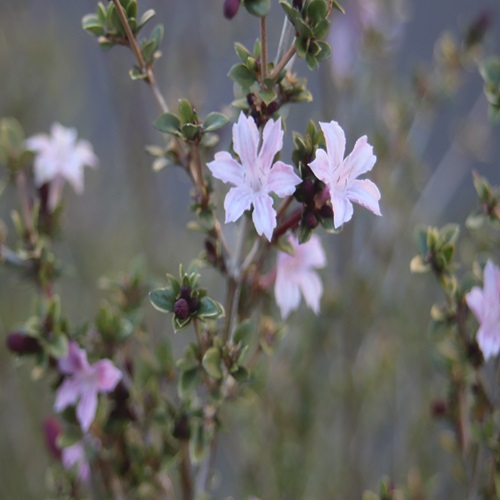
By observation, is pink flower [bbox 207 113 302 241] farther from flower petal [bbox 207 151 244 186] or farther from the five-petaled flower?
the five-petaled flower

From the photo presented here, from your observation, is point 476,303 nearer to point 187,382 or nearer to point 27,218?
point 187,382

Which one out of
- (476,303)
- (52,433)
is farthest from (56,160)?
(476,303)

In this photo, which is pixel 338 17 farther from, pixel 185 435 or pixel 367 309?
pixel 185 435

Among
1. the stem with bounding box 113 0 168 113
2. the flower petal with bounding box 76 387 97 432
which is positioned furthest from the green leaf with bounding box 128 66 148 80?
the flower petal with bounding box 76 387 97 432

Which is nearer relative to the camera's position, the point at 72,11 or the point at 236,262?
the point at 236,262

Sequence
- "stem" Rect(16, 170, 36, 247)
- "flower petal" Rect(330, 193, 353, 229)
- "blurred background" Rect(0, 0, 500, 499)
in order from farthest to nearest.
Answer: "blurred background" Rect(0, 0, 500, 499) < "stem" Rect(16, 170, 36, 247) < "flower petal" Rect(330, 193, 353, 229)

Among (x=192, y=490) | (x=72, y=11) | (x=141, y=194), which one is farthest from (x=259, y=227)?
(x=72, y=11)

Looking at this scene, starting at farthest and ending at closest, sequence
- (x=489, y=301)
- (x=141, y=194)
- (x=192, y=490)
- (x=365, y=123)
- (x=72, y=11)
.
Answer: (x=72, y=11), (x=141, y=194), (x=365, y=123), (x=192, y=490), (x=489, y=301)
